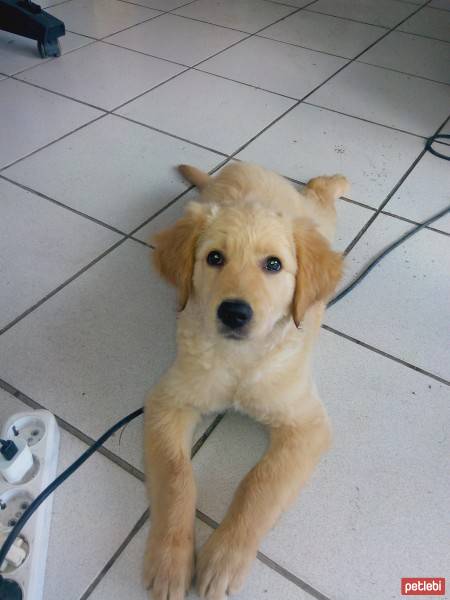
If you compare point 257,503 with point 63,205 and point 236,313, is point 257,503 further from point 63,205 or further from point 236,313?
point 63,205

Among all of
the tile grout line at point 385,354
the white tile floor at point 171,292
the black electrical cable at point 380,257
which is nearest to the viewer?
the white tile floor at point 171,292

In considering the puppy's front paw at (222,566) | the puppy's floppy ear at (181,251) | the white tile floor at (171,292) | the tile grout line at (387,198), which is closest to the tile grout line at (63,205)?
the white tile floor at (171,292)

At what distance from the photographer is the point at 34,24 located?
247 cm

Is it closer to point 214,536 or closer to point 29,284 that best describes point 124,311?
point 29,284

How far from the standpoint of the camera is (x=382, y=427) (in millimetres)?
1161

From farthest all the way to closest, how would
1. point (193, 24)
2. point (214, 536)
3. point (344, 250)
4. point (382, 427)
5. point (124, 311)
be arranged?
1. point (193, 24)
2. point (344, 250)
3. point (124, 311)
4. point (382, 427)
5. point (214, 536)

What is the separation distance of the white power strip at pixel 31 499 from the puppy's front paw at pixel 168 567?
8.1 inches

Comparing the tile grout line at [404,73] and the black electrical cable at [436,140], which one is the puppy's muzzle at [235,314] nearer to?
the black electrical cable at [436,140]

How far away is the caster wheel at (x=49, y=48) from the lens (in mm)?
2550

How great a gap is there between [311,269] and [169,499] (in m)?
0.57

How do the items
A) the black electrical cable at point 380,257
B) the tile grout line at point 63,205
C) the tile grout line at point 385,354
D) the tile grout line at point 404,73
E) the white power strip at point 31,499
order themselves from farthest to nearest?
the tile grout line at point 404,73, the tile grout line at point 63,205, the black electrical cable at point 380,257, the tile grout line at point 385,354, the white power strip at point 31,499

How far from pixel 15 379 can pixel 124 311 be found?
353mm

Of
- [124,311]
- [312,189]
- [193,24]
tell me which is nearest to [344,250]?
[312,189]

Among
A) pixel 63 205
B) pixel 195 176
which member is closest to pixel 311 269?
pixel 195 176
